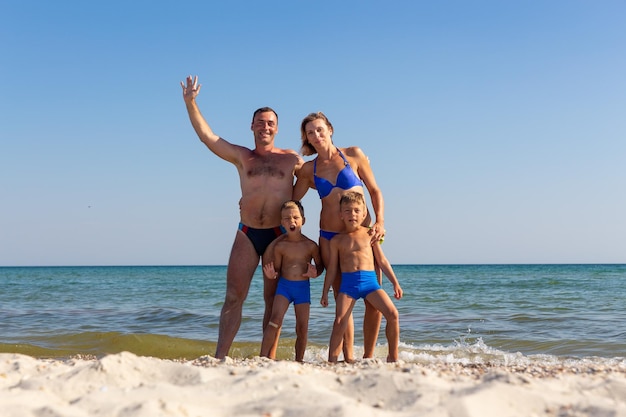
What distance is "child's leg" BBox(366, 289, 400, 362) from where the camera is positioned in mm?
5613

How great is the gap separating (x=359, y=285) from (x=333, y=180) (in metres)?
1.05

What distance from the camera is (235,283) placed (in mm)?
6312

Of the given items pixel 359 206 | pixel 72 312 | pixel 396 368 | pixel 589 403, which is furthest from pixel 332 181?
pixel 72 312

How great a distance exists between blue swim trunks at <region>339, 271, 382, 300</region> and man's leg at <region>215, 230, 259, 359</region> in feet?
3.66

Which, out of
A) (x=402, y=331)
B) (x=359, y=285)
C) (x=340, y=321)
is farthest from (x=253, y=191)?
(x=402, y=331)

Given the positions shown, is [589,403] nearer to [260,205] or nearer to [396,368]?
[396,368]

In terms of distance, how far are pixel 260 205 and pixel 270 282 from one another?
79 cm

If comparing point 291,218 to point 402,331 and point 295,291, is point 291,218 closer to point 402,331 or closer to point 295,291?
point 295,291

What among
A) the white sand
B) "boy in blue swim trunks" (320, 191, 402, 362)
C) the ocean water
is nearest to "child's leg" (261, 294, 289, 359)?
"boy in blue swim trunks" (320, 191, 402, 362)

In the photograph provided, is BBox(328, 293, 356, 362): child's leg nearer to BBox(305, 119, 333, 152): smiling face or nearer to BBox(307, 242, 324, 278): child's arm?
BBox(307, 242, 324, 278): child's arm

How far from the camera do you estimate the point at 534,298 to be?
1866cm

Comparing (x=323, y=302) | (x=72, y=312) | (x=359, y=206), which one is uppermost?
(x=359, y=206)

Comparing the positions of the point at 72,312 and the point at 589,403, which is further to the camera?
the point at 72,312

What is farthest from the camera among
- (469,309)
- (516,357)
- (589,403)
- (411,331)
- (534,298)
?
(534,298)
